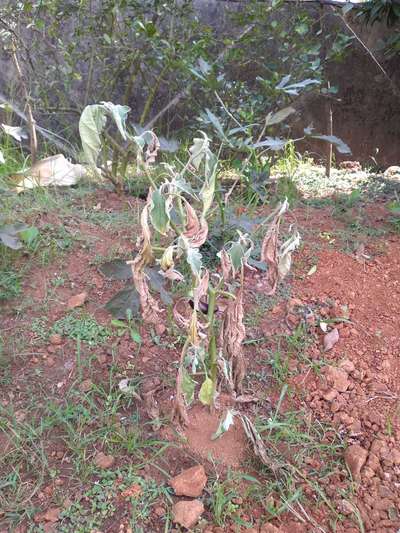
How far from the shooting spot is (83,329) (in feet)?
5.78

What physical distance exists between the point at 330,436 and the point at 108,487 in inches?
25.7

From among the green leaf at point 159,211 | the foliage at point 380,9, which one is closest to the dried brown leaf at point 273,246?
the green leaf at point 159,211

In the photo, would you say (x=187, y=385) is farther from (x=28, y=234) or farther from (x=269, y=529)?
(x=28, y=234)

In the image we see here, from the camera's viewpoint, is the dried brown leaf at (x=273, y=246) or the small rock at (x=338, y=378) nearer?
the dried brown leaf at (x=273, y=246)

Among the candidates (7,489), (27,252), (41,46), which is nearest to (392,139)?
(41,46)

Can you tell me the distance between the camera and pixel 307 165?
3.65m

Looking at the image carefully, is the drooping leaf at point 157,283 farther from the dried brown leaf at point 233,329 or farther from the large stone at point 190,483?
the large stone at point 190,483

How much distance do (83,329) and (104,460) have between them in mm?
490

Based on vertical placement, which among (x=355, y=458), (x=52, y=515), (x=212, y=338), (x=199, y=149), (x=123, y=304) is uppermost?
(x=199, y=149)

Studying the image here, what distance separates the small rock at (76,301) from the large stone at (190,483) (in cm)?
74

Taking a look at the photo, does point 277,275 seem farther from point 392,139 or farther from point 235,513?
point 392,139

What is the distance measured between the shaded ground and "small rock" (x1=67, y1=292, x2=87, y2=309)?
0.10 feet

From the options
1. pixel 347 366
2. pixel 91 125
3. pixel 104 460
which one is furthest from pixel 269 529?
pixel 91 125

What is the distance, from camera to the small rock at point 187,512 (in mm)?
1284
